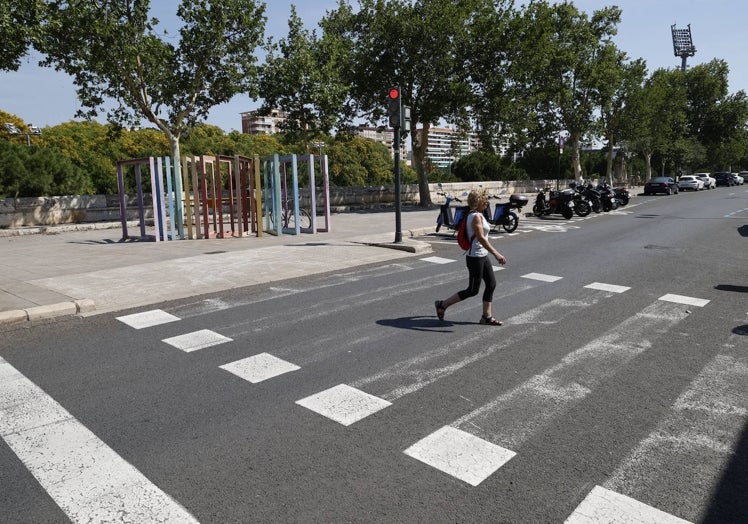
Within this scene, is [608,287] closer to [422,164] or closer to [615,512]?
[615,512]

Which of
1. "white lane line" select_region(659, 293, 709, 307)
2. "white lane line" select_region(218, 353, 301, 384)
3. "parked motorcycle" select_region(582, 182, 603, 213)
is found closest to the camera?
"white lane line" select_region(218, 353, 301, 384)

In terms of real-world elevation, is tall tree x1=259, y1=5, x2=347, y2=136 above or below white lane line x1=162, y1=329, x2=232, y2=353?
above

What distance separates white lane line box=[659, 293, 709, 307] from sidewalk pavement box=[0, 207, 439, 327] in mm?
5251

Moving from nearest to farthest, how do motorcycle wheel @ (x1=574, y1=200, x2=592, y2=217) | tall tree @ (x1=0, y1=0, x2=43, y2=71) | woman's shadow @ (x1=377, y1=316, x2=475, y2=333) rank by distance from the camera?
woman's shadow @ (x1=377, y1=316, x2=475, y2=333) → tall tree @ (x1=0, y1=0, x2=43, y2=71) → motorcycle wheel @ (x1=574, y1=200, x2=592, y2=217)

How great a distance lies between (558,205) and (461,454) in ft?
60.6

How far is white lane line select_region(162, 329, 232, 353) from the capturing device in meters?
5.67

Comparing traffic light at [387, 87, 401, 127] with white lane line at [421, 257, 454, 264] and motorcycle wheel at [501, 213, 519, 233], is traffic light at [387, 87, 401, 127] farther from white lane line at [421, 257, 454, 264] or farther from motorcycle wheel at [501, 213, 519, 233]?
motorcycle wheel at [501, 213, 519, 233]

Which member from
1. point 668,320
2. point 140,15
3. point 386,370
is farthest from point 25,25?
point 668,320

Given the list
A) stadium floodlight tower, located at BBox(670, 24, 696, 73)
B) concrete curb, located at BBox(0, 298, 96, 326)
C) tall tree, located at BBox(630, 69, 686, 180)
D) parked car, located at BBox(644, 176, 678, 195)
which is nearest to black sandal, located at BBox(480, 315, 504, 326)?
concrete curb, located at BBox(0, 298, 96, 326)

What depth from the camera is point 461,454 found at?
135 inches

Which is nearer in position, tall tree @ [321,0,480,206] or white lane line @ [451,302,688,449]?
white lane line @ [451,302,688,449]

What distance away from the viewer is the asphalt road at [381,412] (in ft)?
9.74

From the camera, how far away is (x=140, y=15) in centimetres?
1681

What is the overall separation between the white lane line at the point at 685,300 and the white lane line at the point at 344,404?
512 centimetres
